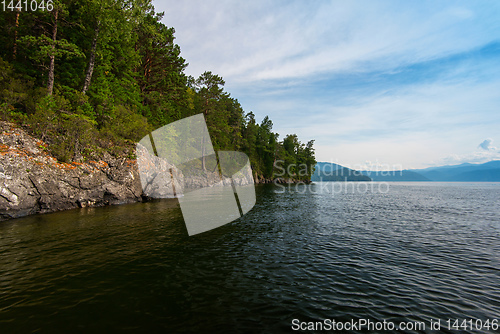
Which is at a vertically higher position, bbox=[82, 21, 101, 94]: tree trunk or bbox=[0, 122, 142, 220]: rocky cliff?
bbox=[82, 21, 101, 94]: tree trunk

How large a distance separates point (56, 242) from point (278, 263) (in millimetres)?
12754

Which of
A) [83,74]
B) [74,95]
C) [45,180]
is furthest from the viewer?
[83,74]

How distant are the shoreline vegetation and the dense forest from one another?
0.37ft

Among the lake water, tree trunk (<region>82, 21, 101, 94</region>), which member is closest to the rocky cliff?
the lake water

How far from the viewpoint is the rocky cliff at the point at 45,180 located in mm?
16562

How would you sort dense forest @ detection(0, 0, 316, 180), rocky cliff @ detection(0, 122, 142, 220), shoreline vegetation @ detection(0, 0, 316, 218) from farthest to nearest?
dense forest @ detection(0, 0, 316, 180)
shoreline vegetation @ detection(0, 0, 316, 218)
rocky cliff @ detection(0, 122, 142, 220)

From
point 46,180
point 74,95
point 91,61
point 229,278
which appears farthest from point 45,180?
point 229,278

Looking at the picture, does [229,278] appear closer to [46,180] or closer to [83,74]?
Result: [46,180]

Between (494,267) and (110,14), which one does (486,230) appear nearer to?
(494,267)

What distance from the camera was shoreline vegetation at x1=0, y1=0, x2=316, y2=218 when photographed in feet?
63.9

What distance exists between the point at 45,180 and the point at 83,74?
1947 centimetres

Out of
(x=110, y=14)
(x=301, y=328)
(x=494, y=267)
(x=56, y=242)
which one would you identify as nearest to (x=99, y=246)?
(x=56, y=242)

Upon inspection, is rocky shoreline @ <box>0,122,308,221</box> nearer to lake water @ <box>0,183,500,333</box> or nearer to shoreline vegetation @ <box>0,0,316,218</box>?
shoreline vegetation @ <box>0,0,316,218</box>

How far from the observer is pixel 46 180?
18891mm
